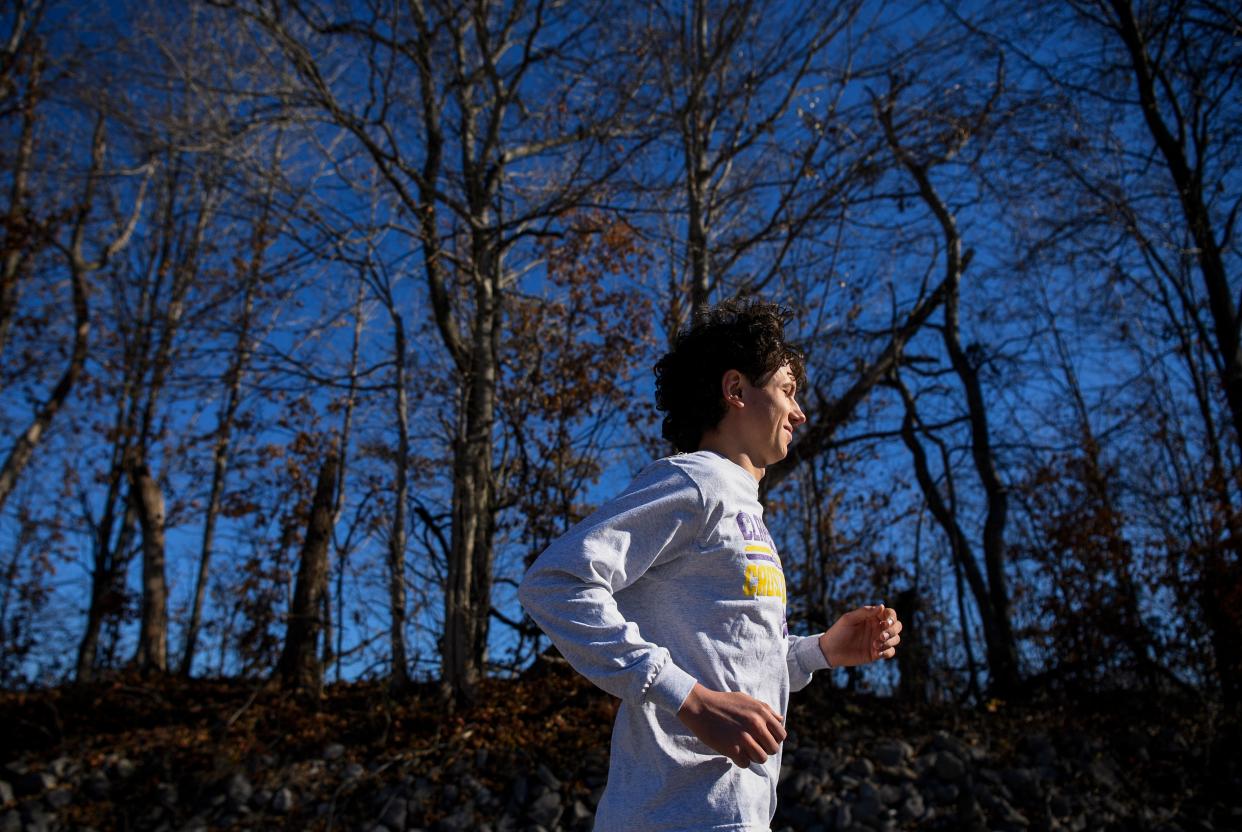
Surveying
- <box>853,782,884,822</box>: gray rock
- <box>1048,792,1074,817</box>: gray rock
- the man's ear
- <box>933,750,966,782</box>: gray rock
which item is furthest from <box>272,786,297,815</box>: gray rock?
<box>1048,792,1074,817</box>: gray rock

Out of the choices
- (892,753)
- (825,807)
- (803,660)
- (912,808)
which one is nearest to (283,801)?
(825,807)

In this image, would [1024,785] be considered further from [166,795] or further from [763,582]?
[166,795]

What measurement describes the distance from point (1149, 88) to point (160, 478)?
1292 cm

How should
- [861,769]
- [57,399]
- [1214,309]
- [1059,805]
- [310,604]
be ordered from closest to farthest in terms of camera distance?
[1059,805]
[861,769]
[310,604]
[1214,309]
[57,399]

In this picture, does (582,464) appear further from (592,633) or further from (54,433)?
(54,433)

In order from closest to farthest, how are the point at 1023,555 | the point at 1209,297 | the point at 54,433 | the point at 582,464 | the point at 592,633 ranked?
the point at 592,633, the point at 582,464, the point at 1209,297, the point at 1023,555, the point at 54,433

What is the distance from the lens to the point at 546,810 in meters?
4.86

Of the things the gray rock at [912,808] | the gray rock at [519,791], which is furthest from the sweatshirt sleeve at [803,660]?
the gray rock at [912,808]

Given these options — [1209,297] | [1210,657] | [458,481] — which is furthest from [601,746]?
[1209,297]

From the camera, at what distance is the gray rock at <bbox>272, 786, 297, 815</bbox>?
4949 millimetres

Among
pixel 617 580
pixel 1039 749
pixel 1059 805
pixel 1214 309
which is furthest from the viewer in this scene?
pixel 1214 309

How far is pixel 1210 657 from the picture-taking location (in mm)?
6848

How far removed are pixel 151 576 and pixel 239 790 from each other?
4.98m

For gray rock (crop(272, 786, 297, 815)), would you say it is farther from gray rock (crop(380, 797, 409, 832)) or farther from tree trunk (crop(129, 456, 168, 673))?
tree trunk (crop(129, 456, 168, 673))
